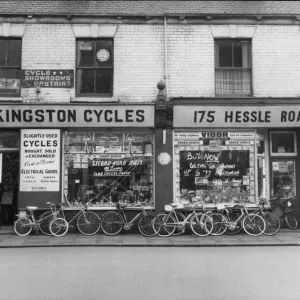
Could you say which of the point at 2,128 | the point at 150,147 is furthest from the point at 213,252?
the point at 2,128

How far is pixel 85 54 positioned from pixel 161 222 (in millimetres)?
5915

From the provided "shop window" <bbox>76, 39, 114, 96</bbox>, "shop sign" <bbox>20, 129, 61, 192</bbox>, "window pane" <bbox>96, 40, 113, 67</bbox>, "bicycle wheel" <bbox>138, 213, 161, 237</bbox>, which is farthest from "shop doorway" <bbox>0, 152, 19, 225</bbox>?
"bicycle wheel" <bbox>138, 213, 161, 237</bbox>

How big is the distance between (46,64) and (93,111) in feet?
7.14

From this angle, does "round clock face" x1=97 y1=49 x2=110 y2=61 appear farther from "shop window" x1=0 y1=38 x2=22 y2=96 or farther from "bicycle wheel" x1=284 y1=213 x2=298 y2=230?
"bicycle wheel" x1=284 y1=213 x2=298 y2=230

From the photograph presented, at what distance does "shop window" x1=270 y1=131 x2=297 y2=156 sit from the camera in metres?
13.5

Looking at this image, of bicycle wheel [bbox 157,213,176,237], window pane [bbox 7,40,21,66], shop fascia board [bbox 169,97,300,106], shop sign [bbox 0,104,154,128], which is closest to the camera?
bicycle wheel [bbox 157,213,176,237]

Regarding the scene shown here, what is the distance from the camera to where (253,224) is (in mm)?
12078

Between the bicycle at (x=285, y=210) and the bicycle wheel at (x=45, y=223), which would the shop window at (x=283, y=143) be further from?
the bicycle wheel at (x=45, y=223)

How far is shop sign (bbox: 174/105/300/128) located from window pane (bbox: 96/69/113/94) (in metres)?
2.30

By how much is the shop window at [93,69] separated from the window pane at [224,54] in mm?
3510

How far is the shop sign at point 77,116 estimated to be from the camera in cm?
1240

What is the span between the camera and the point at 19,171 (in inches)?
495

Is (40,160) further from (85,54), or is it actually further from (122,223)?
(85,54)

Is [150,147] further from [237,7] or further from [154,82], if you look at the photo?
[237,7]
